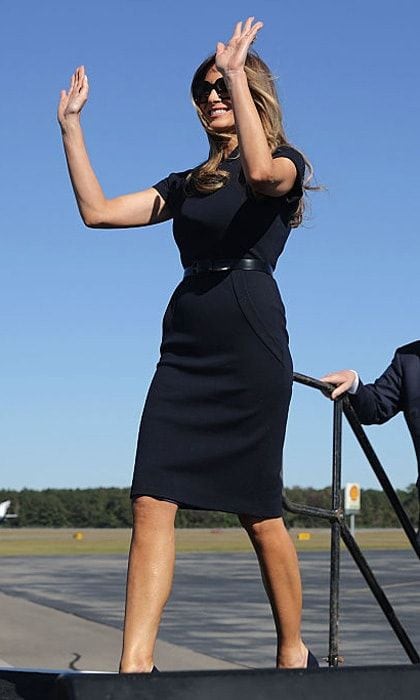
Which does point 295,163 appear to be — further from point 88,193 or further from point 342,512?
point 342,512

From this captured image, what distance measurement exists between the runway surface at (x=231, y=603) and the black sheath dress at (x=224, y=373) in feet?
13.6

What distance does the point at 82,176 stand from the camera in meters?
3.67

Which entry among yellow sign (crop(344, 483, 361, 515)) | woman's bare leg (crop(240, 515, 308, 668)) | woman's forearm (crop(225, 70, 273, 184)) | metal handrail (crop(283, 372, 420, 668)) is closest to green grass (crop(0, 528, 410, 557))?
yellow sign (crop(344, 483, 361, 515))

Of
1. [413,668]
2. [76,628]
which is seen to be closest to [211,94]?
[413,668]

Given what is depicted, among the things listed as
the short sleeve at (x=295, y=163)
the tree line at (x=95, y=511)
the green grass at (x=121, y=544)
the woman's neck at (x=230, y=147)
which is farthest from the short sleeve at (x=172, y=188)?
the tree line at (x=95, y=511)

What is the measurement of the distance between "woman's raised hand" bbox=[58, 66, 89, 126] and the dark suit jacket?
1.23 metres

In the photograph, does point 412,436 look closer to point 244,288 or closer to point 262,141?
point 244,288

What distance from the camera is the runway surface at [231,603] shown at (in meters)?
8.57

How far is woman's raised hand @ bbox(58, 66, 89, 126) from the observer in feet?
12.0

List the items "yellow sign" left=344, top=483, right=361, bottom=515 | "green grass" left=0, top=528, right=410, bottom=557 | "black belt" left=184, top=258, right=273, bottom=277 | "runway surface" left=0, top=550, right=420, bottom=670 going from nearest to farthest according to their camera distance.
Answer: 1. "black belt" left=184, top=258, right=273, bottom=277
2. "runway surface" left=0, top=550, right=420, bottom=670
3. "green grass" left=0, top=528, right=410, bottom=557
4. "yellow sign" left=344, top=483, right=361, bottom=515

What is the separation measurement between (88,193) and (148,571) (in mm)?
1019

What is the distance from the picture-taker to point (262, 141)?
10.9ft

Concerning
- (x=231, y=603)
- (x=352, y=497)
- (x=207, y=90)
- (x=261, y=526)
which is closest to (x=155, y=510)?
(x=261, y=526)

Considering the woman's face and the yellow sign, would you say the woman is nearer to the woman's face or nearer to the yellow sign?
the woman's face
